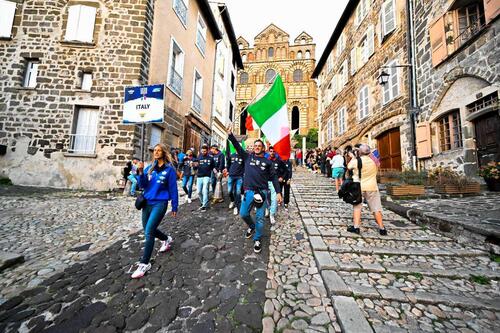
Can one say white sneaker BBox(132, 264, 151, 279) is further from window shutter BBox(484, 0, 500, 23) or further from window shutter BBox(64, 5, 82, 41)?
window shutter BBox(64, 5, 82, 41)

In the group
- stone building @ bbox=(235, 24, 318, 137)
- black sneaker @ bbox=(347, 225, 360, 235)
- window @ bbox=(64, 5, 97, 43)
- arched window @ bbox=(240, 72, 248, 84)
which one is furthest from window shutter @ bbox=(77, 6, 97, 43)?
arched window @ bbox=(240, 72, 248, 84)

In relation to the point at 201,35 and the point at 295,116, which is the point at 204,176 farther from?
the point at 295,116

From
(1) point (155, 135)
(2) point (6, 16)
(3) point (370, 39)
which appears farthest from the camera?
(3) point (370, 39)

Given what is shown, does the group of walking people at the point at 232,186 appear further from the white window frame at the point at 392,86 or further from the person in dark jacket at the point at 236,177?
the white window frame at the point at 392,86

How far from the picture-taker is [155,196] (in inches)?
113

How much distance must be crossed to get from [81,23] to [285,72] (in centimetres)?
3175

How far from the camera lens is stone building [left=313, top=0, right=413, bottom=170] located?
31.5ft

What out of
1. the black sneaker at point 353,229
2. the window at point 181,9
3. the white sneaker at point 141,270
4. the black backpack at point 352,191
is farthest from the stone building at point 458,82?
the window at point 181,9

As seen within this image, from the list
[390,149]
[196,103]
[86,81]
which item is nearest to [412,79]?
[390,149]

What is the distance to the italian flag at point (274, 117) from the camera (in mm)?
4762

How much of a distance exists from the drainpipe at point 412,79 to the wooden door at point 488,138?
230 centimetres

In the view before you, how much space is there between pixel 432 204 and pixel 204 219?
18.2 feet

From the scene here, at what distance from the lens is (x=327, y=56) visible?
766 inches

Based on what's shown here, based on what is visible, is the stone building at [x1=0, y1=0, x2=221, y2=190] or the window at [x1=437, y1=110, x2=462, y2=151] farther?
the stone building at [x1=0, y1=0, x2=221, y2=190]
